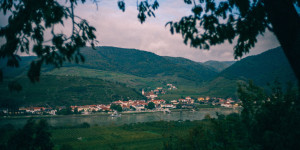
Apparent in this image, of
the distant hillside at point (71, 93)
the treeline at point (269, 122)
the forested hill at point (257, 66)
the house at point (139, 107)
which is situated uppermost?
the forested hill at point (257, 66)

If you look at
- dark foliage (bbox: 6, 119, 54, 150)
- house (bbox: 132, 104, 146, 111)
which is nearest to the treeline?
dark foliage (bbox: 6, 119, 54, 150)

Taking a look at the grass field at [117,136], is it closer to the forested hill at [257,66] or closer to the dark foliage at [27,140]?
the dark foliage at [27,140]

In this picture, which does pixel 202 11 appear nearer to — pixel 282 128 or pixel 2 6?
pixel 282 128

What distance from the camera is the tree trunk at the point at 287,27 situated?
2.19 metres

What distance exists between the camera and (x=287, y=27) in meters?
2.28

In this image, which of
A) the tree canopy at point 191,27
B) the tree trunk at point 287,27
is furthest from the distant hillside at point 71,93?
the tree trunk at point 287,27

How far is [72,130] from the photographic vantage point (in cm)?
3809

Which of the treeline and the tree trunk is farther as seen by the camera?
the treeline

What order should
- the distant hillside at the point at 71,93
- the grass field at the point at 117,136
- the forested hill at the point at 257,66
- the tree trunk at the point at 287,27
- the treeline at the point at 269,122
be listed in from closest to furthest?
1. the tree trunk at the point at 287,27
2. the treeline at the point at 269,122
3. the grass field at the point at 117,136
4. the distant hillside at the point at 71,93
5. the forested hill at the point at 257,66

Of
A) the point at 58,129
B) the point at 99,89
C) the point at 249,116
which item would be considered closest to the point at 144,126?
the point at 58,129

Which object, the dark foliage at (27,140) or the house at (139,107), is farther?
the house at (139,107)

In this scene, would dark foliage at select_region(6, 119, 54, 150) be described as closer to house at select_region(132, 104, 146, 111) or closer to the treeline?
the treeline

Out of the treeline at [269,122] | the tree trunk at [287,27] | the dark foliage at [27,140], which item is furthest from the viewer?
the dark foliage at [27,140]

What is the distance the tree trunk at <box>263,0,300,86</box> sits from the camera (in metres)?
2.19
